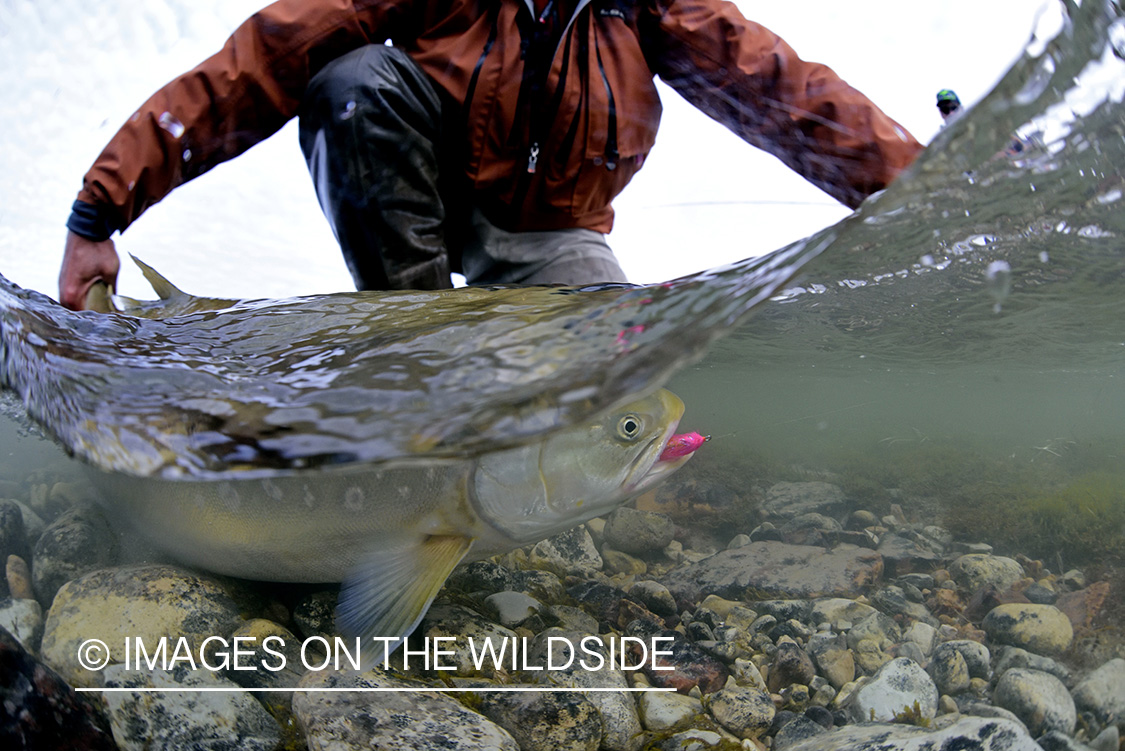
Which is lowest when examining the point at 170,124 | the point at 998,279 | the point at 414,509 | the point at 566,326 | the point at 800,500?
the point at 800,500

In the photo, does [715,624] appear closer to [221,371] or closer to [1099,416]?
[221,371]

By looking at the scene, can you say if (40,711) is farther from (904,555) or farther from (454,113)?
(904,555)

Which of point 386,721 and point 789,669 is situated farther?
point 789,669

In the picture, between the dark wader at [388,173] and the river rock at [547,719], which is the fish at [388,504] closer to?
the river rock at [547,719]

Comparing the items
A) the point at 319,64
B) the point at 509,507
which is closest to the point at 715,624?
the point at 509,507

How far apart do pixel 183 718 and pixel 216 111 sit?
2.29 metres

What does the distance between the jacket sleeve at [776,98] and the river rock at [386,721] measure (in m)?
2.41

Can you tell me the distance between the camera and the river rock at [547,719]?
4.57ft

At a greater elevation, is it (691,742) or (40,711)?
(40,711)

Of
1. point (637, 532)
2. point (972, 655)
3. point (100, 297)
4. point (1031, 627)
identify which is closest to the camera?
point (972, 655)

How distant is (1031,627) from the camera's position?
2.48 m

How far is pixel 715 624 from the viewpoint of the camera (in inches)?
88.1

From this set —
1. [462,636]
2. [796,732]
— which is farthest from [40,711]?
[796,732]

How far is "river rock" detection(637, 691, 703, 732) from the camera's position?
5.07 ft
